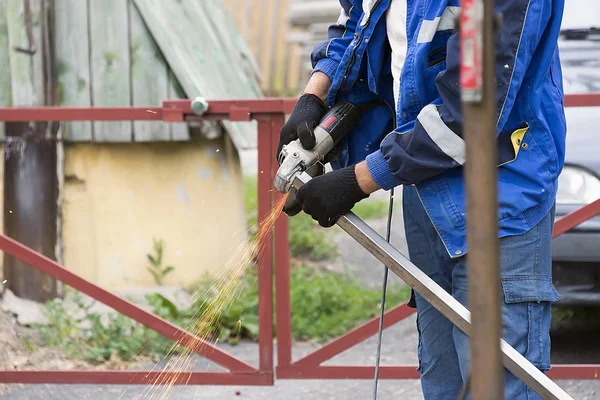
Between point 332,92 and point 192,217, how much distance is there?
3.03 m

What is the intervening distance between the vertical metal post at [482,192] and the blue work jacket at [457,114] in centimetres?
90

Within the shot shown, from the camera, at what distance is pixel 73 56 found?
5.28 meters

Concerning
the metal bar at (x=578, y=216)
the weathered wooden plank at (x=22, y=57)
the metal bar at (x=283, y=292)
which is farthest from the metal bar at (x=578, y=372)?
the weathered wooden plank at (x=22, y=57)

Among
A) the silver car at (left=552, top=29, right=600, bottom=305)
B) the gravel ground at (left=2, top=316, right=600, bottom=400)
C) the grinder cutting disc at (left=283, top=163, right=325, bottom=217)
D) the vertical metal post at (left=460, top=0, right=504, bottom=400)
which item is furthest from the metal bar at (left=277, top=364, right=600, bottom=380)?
the vertical metal post at (left=460, top=0, right=504, bottom=400)

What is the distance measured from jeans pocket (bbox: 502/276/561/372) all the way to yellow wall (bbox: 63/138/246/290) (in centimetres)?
350

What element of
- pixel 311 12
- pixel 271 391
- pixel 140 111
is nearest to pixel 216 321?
pixel 271 391

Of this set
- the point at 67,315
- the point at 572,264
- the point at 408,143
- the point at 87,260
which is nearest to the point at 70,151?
the point at 87,260

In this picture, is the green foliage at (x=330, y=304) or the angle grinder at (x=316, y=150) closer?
the angle grinder at (x=316, y=150)

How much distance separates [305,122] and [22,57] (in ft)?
9.98

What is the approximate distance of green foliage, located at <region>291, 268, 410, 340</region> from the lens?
5.21 m

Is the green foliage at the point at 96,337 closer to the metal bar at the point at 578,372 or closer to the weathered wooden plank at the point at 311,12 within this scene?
the metal bar at the point at 578,372

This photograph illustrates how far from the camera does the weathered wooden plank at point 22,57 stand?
5.12m

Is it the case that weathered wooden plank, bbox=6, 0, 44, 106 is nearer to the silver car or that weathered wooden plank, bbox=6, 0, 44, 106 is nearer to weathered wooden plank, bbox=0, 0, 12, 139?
weathered wooden plank, bbox=0, 0, 12, 139

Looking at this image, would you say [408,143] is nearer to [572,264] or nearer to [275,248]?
[275,248]
